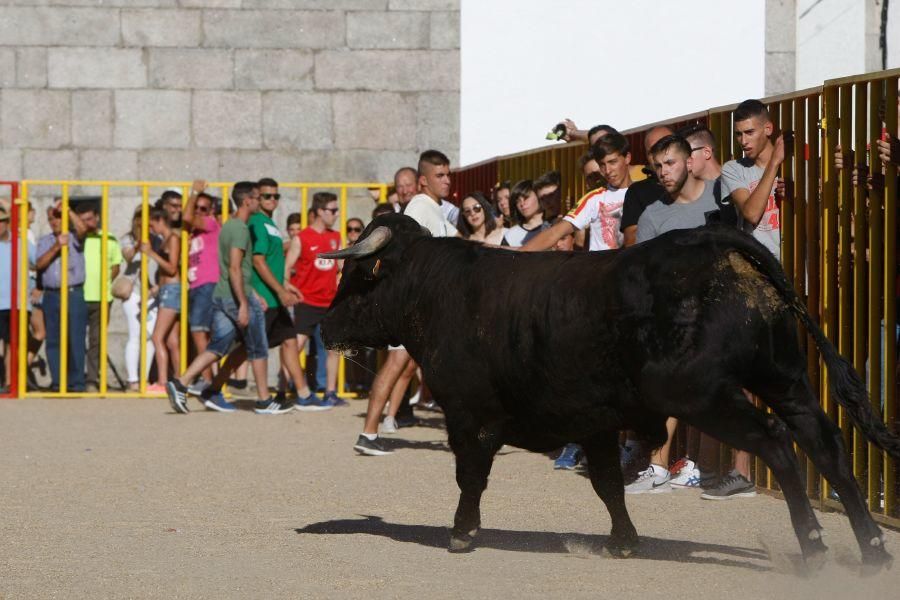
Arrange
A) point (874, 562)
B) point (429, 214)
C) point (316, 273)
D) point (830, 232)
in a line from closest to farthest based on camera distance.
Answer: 1. point (874, 562)
2. point (830, 232)
3. point (429, 214)
4. point (316, 273)

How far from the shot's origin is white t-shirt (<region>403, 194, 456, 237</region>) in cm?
1055

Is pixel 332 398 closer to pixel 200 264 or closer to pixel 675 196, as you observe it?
pixel 200 264

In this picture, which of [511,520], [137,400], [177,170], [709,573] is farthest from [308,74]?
[709,573]

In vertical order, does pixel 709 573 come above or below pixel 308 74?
below

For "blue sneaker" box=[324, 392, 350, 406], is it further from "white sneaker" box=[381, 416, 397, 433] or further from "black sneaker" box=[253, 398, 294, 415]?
"white sneaker" box=[381, 416, 397, 433]

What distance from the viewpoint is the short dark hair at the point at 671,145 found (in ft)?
→ 26.0

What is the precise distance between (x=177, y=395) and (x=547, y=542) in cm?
635

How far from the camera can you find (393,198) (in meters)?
15.2

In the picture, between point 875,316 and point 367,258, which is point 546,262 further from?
point 875,316

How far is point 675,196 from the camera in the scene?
8234 millimetres

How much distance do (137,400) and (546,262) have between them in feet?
28.9

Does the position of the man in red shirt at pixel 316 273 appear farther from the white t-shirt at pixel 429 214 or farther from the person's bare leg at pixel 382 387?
the person's bare leg at pixel 382 387

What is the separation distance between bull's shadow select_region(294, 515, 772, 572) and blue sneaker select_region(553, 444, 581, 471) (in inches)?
88.1

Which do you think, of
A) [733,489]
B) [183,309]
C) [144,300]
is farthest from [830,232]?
[144,300]
